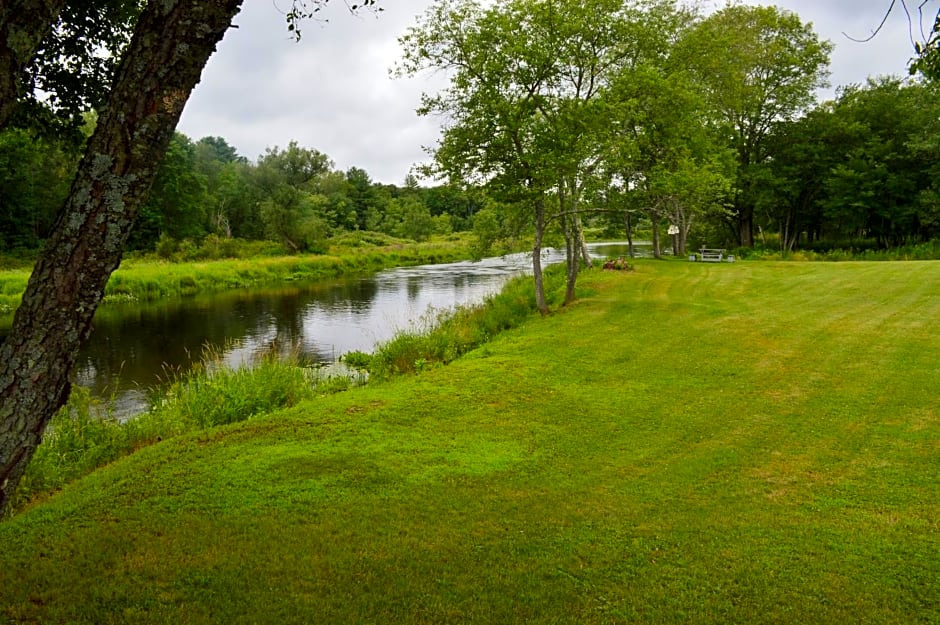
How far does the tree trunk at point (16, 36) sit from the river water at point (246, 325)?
9.36 metres

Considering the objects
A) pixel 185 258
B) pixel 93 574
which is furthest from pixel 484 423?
pixel 185 258

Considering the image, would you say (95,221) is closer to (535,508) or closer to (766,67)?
Result: (535,508)

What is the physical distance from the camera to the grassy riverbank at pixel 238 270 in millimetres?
26984

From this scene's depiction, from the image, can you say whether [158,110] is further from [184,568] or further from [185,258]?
[185,258]

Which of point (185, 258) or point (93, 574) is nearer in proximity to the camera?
point (93, 574)

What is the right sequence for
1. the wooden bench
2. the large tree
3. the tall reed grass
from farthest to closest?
the large tree → the wooden bench → the tall reed grass

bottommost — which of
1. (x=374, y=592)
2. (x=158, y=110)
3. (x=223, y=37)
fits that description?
(x=374, y=592)

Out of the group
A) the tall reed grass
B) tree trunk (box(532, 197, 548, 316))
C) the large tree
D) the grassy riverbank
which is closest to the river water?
the tall reed grass

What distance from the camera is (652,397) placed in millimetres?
7770

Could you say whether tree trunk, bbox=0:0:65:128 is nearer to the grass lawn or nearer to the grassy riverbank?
the grass lawn

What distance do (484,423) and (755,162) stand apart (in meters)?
33.0

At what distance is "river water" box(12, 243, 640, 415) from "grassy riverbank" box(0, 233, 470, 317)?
2450mm

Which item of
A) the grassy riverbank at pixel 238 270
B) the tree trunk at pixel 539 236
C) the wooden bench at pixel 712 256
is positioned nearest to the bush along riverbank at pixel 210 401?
the tree trunk at pixel 539 236

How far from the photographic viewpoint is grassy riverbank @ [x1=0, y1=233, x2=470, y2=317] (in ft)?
88.5
